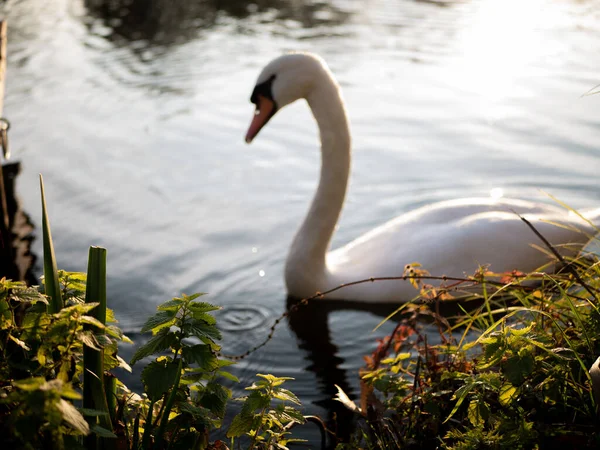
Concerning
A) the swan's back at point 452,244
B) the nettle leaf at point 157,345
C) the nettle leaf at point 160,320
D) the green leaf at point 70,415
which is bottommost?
the swan's back at point 452,244

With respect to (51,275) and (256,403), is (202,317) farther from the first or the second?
(51,275)

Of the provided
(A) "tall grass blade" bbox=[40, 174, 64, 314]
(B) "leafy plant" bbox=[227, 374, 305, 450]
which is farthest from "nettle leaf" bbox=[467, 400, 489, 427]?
(A) "tall grass blade" bbox=[40, 174, 64, 314]

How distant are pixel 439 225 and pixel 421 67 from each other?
6.35 m

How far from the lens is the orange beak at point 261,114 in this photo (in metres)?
5.05

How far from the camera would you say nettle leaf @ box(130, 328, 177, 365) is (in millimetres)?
2244

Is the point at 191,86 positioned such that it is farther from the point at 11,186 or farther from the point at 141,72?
the point at 11,186

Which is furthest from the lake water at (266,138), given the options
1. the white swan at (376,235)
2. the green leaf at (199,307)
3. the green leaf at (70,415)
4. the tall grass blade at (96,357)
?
the green leaf at (70,415)

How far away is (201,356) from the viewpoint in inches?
89.5

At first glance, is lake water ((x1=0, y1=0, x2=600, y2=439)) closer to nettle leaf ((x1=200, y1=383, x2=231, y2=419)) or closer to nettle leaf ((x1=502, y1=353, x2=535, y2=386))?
nettle leaf ((x1=200, y1=383, x2=231, y2=419))

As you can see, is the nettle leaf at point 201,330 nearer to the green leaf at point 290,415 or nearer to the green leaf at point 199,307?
the green leaf at point 199,307

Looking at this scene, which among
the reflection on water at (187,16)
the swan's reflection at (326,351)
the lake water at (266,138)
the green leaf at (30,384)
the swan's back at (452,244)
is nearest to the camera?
the green leaf at (30,384)

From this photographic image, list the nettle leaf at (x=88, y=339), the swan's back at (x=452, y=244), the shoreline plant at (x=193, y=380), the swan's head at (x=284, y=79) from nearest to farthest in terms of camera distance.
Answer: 1. the nettle leaf at (x=88, y=339)
2. the shoreline plant at (x=193, y=380)
3. the swan's back at (x=452, y=244)
4. the swan's head at (x=284, y=79)

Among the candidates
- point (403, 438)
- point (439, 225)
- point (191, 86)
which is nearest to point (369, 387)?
point (403, 438)

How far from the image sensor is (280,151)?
794 centimetres
